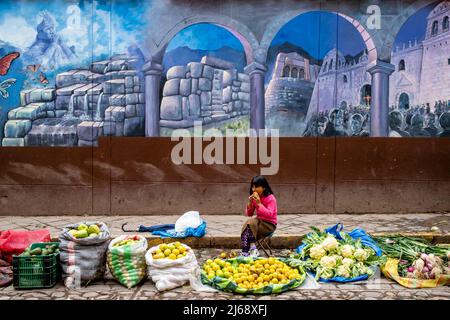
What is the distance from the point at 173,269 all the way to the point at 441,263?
325 cm

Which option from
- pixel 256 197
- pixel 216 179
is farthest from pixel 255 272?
pixel 216 179

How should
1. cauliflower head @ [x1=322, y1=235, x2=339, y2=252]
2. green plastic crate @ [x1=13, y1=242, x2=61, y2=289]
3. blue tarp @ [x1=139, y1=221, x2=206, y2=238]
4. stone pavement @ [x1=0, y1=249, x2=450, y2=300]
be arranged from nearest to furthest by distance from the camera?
stone pavement @ [x1=0, y1=249, x2=450, y2=300] < green plastic crate @ [x1=13, y1=242, x2=61, y2=289] < cauliflower head @ [x1=322, y1=235, x2=339, y2=252] < blue tarp @ [x1=139, y1=221, x2=206, y2=238]

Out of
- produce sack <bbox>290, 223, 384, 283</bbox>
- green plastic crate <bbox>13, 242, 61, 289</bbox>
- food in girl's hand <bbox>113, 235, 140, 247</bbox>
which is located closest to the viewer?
green plastic crate <bbox>13, 242, 61, 289</bbox>

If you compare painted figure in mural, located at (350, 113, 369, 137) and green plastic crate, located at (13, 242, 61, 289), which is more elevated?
painted figure in mural, located at (350, 113, 369, 137)

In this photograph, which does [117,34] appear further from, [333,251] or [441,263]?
[441,263]

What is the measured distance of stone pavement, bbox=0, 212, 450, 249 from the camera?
7336 mm

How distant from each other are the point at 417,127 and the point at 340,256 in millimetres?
4141

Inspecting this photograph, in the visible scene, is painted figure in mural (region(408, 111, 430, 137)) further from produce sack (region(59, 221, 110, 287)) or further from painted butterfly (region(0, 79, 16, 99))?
painted butterfly (region(0, 79, 16, 99))

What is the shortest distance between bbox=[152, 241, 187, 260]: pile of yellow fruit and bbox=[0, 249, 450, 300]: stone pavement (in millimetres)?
363

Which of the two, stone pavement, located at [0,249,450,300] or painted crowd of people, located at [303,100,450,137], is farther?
painted crowd of people, located at [303,100,450,137]

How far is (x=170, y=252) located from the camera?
570 centimetres

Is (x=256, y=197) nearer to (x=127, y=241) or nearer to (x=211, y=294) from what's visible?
(x=211, y=294)

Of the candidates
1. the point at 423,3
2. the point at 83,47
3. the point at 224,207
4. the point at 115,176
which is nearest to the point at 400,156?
the point at 423,3

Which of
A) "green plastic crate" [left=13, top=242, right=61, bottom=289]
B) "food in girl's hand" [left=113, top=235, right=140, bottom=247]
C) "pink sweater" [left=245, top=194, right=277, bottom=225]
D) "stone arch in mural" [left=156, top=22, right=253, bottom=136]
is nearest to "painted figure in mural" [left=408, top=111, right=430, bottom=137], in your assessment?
"stone arch in mural" [left=156, top=22, right=253, bottom=136]
